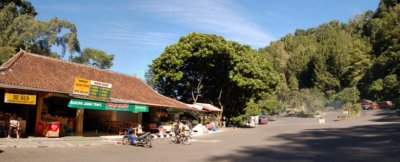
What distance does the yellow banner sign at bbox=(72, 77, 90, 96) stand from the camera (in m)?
19.0

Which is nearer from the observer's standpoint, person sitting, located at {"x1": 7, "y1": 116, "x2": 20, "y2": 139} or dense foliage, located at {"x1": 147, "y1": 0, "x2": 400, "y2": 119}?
person sitting, located at {"x1": 7, "y1": 116, "x2": 20, "y2": 139}

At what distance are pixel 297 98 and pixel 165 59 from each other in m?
53.1

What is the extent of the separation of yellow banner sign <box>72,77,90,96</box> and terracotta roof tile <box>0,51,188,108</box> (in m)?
0.54

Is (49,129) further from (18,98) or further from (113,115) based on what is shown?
(113,115)

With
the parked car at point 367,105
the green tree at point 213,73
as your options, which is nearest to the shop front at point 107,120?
the green tree at point 213,73

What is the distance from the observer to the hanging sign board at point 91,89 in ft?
62.6

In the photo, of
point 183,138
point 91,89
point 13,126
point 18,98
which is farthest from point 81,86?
point 183,138

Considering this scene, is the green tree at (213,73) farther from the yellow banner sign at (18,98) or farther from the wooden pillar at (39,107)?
the yellow banner sign at (18,98)

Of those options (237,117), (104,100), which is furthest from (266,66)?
(104,100)

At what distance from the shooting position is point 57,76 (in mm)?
21094

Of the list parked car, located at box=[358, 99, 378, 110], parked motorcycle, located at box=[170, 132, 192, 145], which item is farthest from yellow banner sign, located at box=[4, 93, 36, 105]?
parked car, located at box=[358, 99, 378, 110]

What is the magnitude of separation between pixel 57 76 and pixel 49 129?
3.97 metres

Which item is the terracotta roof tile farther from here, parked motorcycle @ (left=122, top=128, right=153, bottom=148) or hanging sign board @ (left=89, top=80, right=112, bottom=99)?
parked motorcycle @ (left=122, top=128, right=153, bottom=148)

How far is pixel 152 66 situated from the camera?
38.8 m
